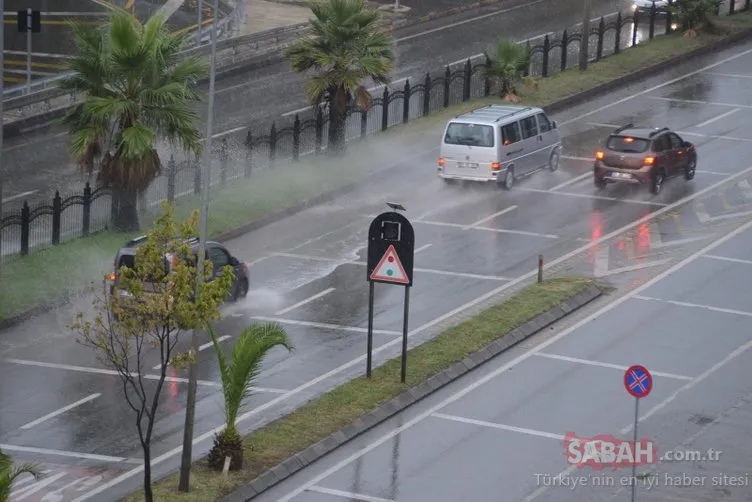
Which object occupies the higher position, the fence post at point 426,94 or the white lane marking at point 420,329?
the fence post at point 426,94

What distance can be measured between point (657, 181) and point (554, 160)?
128 inches

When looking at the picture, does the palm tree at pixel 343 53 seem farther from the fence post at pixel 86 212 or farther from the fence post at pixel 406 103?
the fence post at pixel 86 212

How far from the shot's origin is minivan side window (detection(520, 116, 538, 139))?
→ 41.1m

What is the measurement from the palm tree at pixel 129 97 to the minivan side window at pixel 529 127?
33.2 ft

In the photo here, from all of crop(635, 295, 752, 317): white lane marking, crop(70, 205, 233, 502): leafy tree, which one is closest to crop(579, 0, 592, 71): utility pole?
crop(635, 295, 752, 317): white lane marking

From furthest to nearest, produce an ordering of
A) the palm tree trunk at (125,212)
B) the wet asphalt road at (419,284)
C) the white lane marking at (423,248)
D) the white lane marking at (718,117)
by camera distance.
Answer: the white lane marking at (718,117) → the white lane marking at (423,248) → the palm tree trunk at (125,212) → the wet asphalt road at (419,284)

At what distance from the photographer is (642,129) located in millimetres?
41562

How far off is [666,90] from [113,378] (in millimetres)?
30098

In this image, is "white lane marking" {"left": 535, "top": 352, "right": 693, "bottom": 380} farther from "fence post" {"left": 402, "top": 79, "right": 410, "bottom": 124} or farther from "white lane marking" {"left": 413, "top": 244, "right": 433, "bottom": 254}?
"fence post" {"left": 402, "top": 79, "right": 410, "bottom": 124}

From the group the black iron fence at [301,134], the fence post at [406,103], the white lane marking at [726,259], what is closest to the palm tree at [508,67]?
the black iron fence at [301,134]

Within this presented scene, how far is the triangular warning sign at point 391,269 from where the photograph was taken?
25.8 m

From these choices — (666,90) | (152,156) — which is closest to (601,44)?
(666,90)

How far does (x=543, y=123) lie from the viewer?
1663 inches

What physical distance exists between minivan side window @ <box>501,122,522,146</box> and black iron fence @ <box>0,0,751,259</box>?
478 cm
